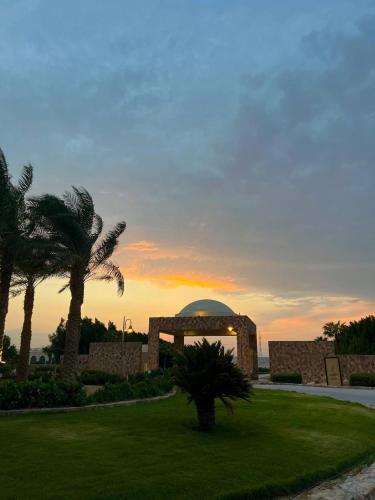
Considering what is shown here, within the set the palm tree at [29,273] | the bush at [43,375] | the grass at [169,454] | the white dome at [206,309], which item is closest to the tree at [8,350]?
the bush at [43,375]

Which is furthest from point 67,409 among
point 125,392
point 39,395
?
point 125,392

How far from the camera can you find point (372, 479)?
7141 mm

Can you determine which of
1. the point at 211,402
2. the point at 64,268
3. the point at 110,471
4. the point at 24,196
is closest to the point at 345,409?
the point at 211,402

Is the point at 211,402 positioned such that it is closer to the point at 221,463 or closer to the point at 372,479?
the point at 221,463

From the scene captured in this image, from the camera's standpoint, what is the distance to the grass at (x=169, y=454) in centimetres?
628

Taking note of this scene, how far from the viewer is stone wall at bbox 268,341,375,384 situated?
38.6 m

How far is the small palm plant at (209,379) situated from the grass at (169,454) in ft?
2.04

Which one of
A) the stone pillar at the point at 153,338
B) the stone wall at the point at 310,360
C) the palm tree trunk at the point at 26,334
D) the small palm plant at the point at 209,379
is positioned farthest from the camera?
the stone wall at the point at 310,360

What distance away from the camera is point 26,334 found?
83.7ft

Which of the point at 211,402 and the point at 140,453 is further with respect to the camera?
the point at 211,402

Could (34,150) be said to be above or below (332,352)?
above

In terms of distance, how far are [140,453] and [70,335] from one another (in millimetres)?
14160

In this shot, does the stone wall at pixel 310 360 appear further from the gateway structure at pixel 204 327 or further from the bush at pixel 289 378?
the gateway structure at pixel 204 327

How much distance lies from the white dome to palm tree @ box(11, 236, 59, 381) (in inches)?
742
